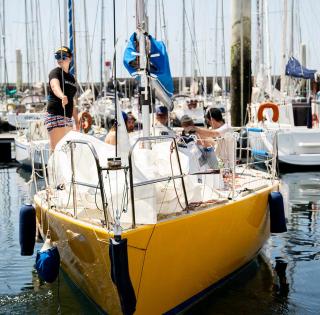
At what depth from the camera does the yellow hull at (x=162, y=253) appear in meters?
4.20

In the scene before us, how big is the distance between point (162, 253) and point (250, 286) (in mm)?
1748

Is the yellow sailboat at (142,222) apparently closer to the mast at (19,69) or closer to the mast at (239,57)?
the mast at (239,57)

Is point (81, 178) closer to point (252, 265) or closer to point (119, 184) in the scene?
point (119, 184)

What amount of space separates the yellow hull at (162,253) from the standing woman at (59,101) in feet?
4.30

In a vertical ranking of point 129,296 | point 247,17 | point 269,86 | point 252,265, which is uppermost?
point 247,17

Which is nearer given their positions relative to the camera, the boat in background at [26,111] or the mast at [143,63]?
the mast at [143,63]

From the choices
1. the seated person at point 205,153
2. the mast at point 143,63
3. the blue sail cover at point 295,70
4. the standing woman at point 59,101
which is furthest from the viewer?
the blue sail cover at point 295,70

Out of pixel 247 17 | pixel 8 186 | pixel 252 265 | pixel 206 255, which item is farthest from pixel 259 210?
pixel 247 17

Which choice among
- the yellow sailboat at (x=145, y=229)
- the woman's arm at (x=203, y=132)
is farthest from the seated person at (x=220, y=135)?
the yellow sailboat at (x=145, y=229)

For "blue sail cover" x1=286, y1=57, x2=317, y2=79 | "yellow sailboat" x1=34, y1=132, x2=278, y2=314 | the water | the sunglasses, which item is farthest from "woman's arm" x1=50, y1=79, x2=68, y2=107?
"blue sail cover" x1=286, y1=57, x2=317, y2=79

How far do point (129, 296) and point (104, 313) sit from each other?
2.26ft

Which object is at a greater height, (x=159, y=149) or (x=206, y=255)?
(x=159, y=149)

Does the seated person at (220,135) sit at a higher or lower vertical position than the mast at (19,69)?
lower

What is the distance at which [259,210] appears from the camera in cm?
585
